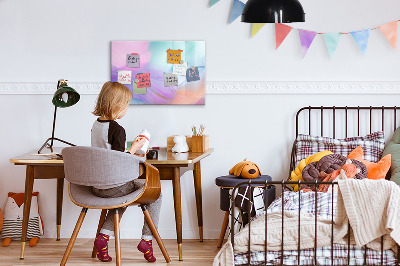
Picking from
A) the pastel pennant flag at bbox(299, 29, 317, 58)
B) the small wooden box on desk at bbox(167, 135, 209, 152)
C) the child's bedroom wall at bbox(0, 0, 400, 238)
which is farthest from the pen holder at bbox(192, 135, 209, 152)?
the pastel pennant flag at bbox(299, 29, 317, 58)

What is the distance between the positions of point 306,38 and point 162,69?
1.04 meters

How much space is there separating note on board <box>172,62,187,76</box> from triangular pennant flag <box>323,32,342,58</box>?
101 centimetres

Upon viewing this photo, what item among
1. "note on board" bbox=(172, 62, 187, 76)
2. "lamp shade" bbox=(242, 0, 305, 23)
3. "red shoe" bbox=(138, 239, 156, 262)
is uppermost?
"lamp shade" bbox=(242, 0, 305, 23)

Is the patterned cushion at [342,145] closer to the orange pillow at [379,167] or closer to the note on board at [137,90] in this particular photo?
the orange pillow at [379,167]

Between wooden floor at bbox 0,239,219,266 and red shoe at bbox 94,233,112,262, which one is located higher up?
red shoe at bbox 94,233,112,262

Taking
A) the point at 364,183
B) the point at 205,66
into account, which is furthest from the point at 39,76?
the point at 364,183

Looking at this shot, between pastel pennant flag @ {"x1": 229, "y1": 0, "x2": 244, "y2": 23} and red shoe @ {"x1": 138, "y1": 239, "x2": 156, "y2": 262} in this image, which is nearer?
red shoe @ {"x1": 138, "y1": 239, "x2": 156, "y2": 262}

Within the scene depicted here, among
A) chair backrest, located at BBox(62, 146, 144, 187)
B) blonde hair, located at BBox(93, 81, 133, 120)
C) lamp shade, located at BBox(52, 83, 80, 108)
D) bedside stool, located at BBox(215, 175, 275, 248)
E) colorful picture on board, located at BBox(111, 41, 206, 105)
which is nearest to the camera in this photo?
chair backrest, located at BBox(62, 146, 144, 187)

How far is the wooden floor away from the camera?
376cm

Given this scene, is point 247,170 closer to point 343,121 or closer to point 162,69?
point 343,121

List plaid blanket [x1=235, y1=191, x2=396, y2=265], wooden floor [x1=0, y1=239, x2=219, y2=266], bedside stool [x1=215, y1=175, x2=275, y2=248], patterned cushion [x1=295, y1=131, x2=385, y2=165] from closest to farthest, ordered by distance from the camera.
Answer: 1. plaid blanket [x1=235, y1=191, x2=396, y2=265]
2. wooden floor [x1=0, y1=239, x2=219, y2=266]
3. bedside stool [x1=215, y1=175, x2=275, y2=248]
4. patterned cushion [x1=295, y1=131, x2=385, y2=165]

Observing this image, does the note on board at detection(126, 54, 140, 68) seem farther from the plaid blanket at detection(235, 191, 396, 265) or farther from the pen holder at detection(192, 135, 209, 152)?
the plaid blanket at detection(235, 191, 396, 265)

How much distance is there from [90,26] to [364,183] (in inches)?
93.5

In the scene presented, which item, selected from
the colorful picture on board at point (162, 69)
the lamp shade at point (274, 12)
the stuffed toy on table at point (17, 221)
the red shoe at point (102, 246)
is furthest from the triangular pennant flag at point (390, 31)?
the stuffed toy on table at point (17, 221)
